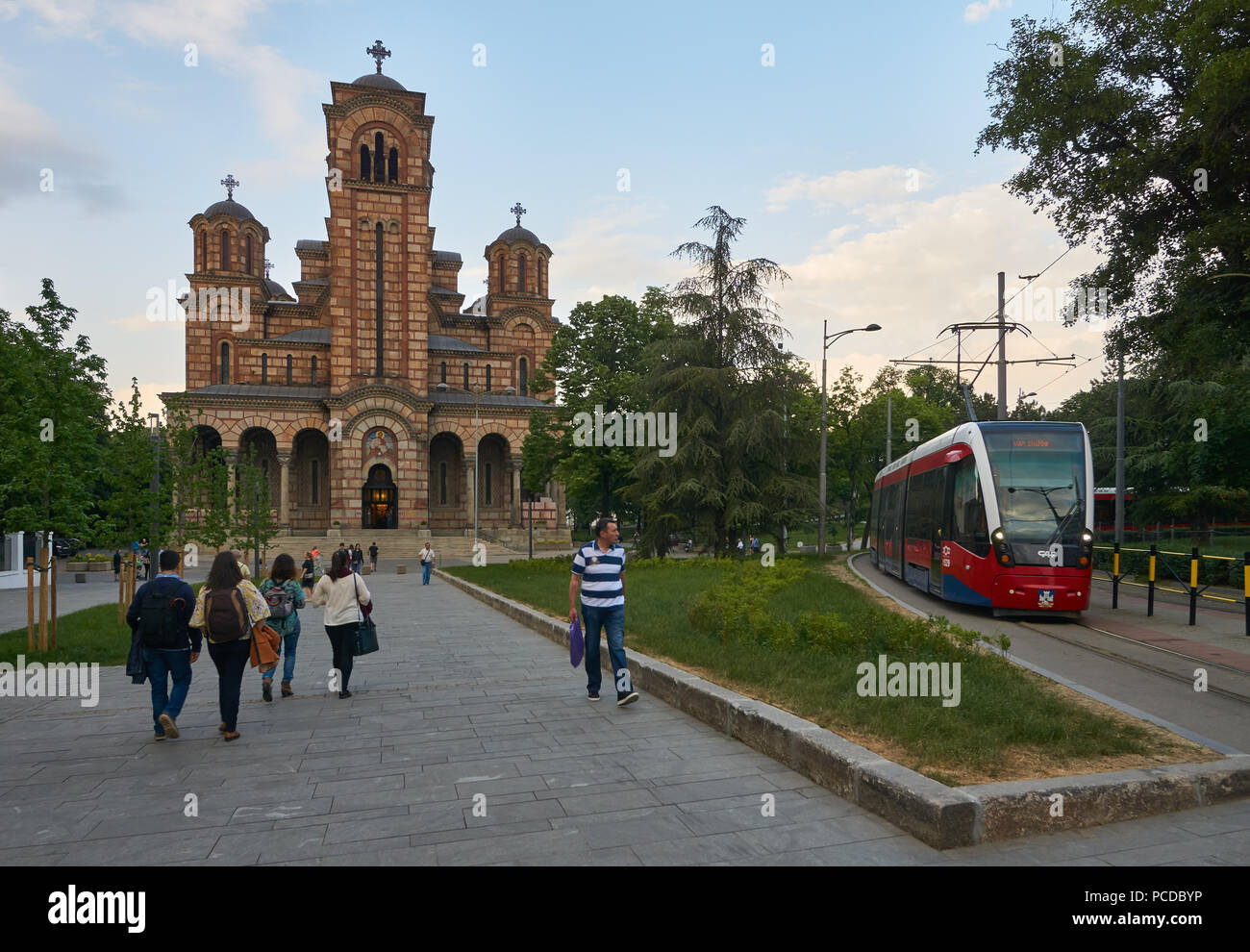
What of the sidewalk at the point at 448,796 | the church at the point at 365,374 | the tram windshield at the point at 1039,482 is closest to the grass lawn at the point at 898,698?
the sidewalk at the point at 448,796

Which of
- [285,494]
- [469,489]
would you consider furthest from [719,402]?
[285,494]

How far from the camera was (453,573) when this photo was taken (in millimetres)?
31844

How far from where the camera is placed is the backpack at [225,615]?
695 cm

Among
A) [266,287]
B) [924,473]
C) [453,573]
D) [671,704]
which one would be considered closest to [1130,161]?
[924,473]

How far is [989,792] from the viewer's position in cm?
432

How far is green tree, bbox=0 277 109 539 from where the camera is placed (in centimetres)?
1137

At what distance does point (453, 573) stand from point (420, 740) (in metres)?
25.8

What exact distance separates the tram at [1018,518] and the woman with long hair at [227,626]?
1114cm

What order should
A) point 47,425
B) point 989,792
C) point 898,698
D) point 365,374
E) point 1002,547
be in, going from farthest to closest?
1. point 365,374
2. point 1002,547
3. point 47,425
4. point 898,698
5. point 989,792

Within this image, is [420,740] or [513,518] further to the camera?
[513,518]

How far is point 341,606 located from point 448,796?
4320mm

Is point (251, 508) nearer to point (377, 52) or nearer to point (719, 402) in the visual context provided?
point (719, 402)

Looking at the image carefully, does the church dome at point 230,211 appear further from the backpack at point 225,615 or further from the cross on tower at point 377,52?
the backpack at point 225,615
